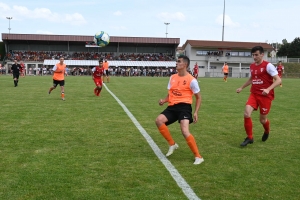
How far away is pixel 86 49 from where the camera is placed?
70688 mm

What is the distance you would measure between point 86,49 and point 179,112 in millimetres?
66451

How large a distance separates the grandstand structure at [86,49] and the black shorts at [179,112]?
57.7 meters

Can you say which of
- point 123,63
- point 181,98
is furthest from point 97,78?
point 123,63

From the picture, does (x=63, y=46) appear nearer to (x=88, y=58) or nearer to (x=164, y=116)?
(x=88, y=58)

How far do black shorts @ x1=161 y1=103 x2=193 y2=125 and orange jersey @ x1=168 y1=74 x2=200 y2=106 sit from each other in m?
0.07

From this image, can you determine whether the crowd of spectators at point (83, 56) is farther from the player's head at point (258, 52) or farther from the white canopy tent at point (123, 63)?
the player's head at point (258, 52)

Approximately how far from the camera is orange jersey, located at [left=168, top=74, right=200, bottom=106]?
6008 mm

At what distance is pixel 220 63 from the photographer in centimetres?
6700

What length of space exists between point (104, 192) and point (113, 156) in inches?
67.5

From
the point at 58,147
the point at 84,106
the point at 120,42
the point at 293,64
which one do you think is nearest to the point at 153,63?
the point at 120,42

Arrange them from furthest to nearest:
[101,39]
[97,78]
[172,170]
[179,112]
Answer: [101,39] < [97,78] < [179,112] < [172,170]

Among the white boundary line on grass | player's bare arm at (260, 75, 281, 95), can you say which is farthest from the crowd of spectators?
player's bare arm at (260, 75, 281, 95)

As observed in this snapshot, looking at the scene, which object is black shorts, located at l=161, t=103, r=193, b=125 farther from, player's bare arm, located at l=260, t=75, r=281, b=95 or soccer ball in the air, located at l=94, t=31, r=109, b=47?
soccer ball in the air, located at l=94, t=31, r=109, b=47

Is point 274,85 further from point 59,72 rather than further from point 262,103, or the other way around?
point 59,72
